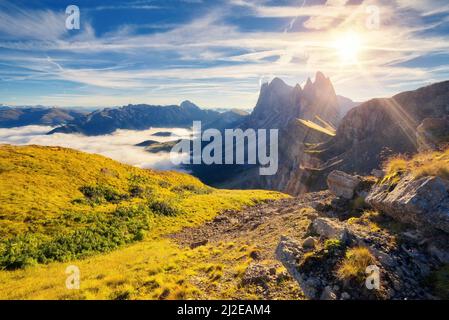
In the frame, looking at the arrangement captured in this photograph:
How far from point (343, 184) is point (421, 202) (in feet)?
32.4

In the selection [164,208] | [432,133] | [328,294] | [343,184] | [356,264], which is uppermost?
[432,133]

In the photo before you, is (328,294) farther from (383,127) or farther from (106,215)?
(383,127)

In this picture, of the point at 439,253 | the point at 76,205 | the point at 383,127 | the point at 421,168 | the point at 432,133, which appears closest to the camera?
the point at 439,253

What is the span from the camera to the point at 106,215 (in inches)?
1578

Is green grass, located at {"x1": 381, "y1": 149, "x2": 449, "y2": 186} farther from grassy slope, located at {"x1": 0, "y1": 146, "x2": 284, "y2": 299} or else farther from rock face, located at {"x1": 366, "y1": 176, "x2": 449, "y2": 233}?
grassy slope, located at {"x1": 0, "y1": 146, "x2": 284, "y2": 299}

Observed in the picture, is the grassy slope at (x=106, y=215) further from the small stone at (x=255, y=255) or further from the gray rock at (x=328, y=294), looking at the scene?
the gray rock at (x=328, y=294)

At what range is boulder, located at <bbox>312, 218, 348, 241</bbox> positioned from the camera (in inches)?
563

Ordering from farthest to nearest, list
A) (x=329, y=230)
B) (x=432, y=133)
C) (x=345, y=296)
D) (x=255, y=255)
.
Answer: (x=432, y=133) < (x=255, y=255) < (x=329, y=230) < (x=345, y=296)

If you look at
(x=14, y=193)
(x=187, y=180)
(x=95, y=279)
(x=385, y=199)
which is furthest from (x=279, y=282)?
(x=187, y=180)

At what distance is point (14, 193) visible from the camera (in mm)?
39312

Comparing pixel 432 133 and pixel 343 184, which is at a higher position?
pixel 432 133

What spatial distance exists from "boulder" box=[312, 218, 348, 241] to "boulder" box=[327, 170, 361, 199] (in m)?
6.91

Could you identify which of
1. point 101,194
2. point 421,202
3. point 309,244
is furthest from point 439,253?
point 101,194

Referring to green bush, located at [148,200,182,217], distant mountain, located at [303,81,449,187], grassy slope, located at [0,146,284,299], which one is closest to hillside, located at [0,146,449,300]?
grassy slope, located at [0,146,284,299]
